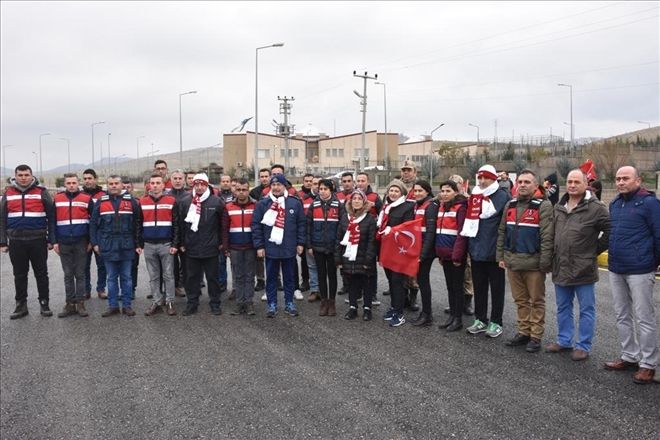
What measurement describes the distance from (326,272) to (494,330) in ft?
8.25

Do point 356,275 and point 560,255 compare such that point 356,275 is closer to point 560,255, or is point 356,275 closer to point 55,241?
point 560,255

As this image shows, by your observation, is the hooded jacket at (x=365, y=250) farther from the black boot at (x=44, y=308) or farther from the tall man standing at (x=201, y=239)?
the black boot at (x=44, y=308)

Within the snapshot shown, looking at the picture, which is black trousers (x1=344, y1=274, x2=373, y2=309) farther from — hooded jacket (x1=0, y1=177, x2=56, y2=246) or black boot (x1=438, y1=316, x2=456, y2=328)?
hooded jacket (x1=0, y1=177, x2=56, y2=246)

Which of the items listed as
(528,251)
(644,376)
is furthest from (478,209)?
(644,376)

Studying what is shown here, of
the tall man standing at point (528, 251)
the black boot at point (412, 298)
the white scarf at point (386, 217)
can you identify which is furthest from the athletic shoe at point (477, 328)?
the white scarf at point (386, 217)

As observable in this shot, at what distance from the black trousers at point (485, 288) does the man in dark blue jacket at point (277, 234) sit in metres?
2.58

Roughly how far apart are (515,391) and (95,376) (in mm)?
4284

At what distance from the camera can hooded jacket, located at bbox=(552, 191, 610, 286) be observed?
17.3 ft

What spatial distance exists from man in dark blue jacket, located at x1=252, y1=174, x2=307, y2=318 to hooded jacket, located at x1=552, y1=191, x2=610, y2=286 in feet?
11.9

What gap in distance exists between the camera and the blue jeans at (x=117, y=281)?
7633 mm

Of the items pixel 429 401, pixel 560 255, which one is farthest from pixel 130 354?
pixel 560 255

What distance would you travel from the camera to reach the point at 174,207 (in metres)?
7.71

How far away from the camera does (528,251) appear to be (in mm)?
5688

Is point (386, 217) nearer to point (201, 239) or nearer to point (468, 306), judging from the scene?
point (468, 306)
